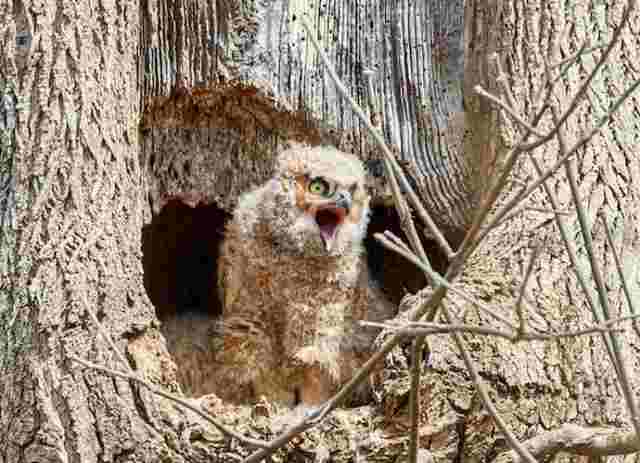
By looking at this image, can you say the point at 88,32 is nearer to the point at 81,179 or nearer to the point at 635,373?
the point at 81,179

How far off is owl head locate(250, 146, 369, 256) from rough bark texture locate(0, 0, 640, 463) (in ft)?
1.00

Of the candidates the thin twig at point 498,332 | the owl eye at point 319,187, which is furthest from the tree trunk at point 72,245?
the thin twig at point 498,332

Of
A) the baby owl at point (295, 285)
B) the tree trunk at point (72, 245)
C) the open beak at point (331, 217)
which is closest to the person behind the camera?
the tree trunk at point (72, 245)

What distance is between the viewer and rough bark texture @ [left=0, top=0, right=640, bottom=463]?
392cm

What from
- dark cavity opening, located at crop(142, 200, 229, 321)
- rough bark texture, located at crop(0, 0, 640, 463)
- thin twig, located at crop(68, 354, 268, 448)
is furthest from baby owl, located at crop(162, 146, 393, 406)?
thin twig, located at crop(68, 354, 268, 448)

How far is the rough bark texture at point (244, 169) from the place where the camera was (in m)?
3.92

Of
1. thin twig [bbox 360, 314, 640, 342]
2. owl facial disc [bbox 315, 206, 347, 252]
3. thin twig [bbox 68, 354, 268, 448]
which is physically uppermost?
owl facial disc [bbox 315, 206, 347, 252]

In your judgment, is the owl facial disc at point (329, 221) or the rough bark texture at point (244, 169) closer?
the rough bark texture at point (244, 169)

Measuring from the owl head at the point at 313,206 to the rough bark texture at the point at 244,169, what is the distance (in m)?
0.31

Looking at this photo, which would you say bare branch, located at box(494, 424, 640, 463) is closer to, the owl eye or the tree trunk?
the tree trunk

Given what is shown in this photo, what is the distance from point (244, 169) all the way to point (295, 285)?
782 mm

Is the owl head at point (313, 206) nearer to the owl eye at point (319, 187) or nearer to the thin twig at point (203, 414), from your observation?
the owl eye at point (319, 187)

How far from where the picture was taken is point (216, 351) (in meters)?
5.45

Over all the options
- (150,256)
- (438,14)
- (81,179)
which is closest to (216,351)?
(150,256)
